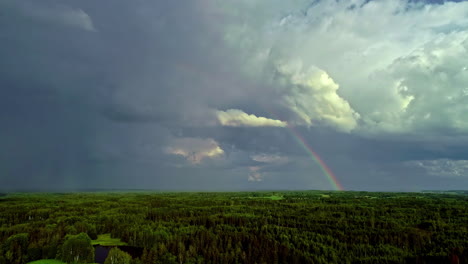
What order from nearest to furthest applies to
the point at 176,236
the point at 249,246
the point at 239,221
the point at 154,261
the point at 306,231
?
the point at 154,261 < the point at 249,246 < the point at 176,236 < the point at 306,231 < the point at 239,221

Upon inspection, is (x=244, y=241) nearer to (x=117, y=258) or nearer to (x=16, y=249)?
(x=117, y=258)

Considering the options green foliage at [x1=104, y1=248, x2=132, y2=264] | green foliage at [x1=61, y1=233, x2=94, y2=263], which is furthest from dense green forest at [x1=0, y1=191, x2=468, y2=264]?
green foliage at [x1=104, y1=248, x2=132, y2=264]

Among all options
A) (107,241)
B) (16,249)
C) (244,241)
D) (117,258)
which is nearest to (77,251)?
(117,258)

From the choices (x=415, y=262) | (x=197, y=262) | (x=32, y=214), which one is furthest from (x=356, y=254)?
(x=32, y=214)

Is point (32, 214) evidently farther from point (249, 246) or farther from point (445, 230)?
point (445, 230)

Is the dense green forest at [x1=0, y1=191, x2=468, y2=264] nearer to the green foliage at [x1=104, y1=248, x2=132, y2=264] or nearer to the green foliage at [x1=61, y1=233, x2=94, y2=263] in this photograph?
the green foliage at [x1=61, y1=233, x2=94, y2=263]

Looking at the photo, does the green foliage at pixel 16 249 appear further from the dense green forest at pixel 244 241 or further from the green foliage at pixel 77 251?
the green foliage at pixel 77 251
